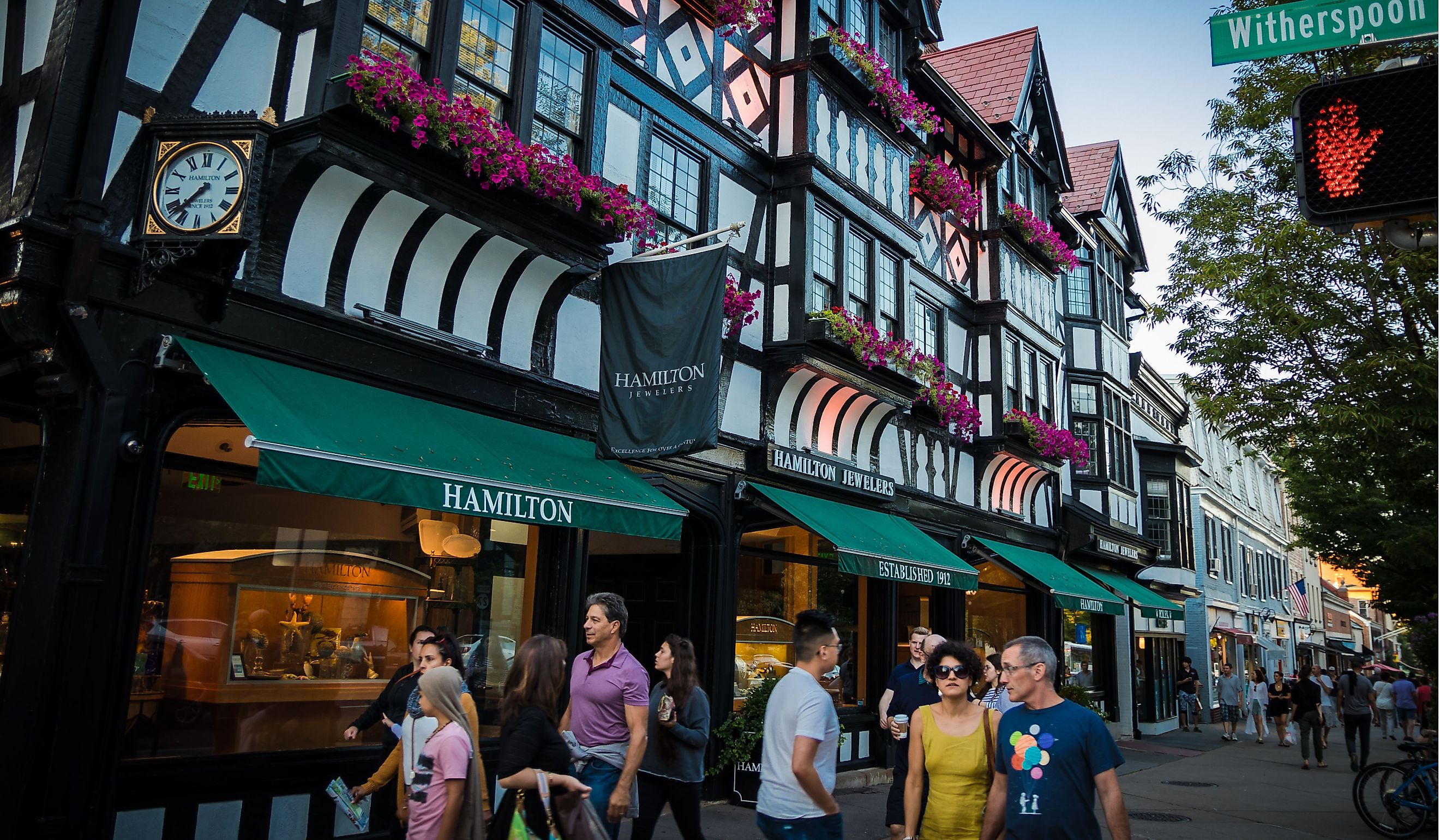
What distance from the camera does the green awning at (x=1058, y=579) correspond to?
60.3ft

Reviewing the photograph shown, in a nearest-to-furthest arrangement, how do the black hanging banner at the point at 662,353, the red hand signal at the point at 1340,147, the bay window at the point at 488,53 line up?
the red hand signal at the point at 1340,147 → the bay window at the point at 488,53 → the black hanging banner at the point at 662,353

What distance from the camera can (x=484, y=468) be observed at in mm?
8500

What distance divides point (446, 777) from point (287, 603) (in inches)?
199

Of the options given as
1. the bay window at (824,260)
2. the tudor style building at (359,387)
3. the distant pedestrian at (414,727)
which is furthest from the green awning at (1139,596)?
the distant pedestrian at (414,727)

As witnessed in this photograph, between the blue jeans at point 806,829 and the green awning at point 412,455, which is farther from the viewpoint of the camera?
the green awning at point 412,455

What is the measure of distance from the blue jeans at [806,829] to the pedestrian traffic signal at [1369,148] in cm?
352

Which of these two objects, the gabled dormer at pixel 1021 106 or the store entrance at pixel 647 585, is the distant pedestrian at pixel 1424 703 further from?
the store entrance at pixel 647 585

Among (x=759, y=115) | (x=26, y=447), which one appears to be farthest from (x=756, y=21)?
(x=26, y=447)

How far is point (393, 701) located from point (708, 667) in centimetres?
546

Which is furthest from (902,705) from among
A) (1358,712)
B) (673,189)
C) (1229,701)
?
(1229,701)

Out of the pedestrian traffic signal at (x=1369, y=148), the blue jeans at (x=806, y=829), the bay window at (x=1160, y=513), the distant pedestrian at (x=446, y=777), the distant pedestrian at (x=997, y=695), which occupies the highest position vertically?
the bay window at (x=1160, y=513)

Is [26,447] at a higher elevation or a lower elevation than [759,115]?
lower

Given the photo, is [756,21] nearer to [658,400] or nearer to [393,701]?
[658,400]

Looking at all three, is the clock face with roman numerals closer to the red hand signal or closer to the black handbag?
the black handbag
